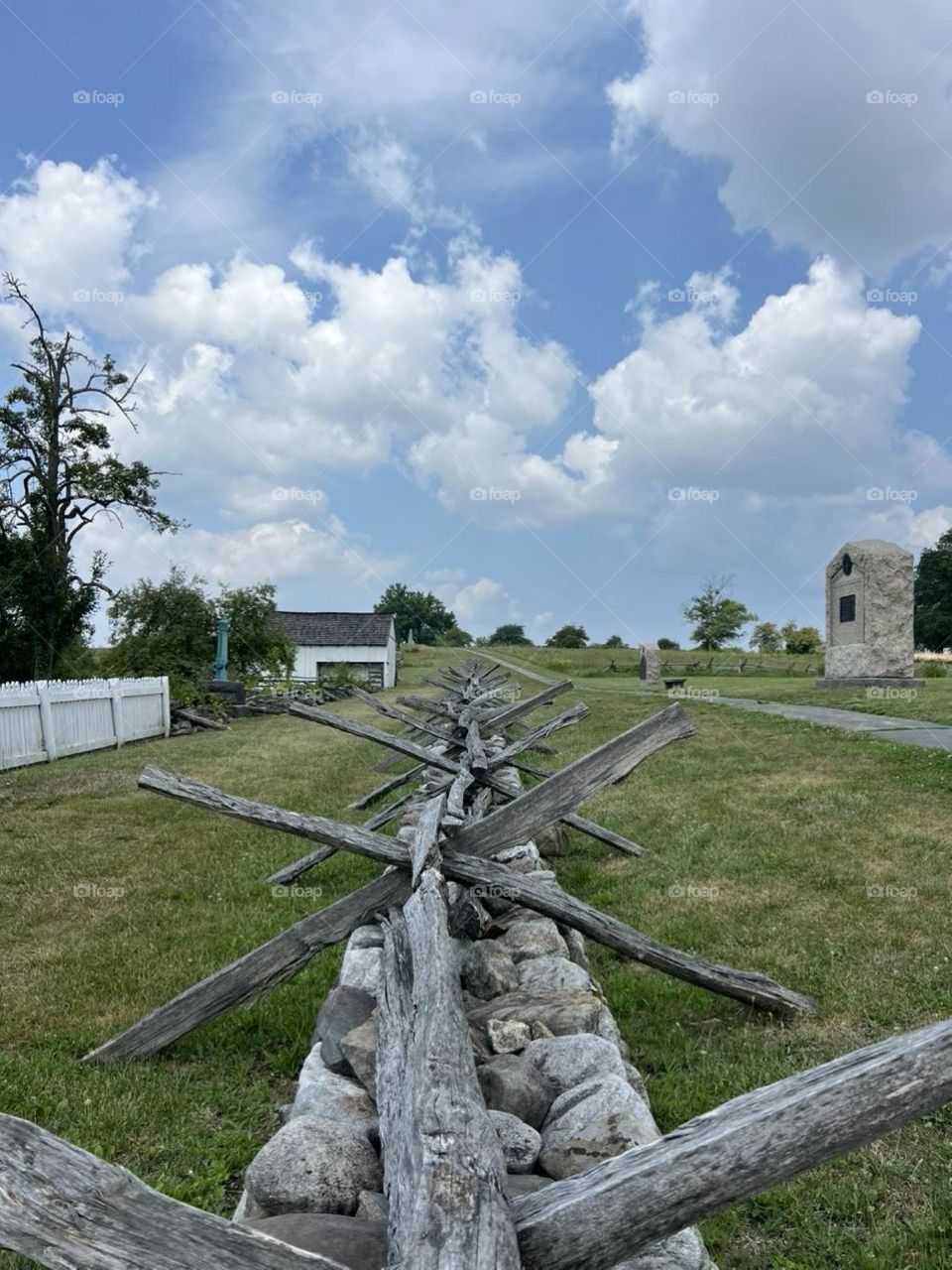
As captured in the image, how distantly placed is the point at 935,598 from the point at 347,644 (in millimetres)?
41890

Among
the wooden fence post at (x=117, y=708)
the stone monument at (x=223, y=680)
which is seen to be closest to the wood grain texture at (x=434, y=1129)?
the wooden fence post at (x=117, y=708)

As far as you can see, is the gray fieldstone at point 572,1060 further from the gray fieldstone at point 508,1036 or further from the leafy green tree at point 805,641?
the leafy green tree at point 805,641

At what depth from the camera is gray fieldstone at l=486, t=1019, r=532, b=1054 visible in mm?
3010

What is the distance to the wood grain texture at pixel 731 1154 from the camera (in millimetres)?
1646

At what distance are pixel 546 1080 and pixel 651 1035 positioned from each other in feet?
3.50

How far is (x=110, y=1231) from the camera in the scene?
5.10 feet

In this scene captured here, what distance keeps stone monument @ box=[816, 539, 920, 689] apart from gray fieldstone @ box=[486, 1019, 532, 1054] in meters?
19.9

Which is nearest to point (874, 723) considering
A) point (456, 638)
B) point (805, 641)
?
point (805, 641)

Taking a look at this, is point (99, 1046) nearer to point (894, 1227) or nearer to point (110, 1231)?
point (110, 1231)

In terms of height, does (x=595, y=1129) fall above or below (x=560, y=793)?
below

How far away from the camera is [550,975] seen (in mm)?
3650

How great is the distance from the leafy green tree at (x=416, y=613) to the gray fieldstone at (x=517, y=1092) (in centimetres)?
6637

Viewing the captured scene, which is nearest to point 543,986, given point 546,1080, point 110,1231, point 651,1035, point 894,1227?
point 651,1035

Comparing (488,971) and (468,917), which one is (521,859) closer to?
(468,917)
